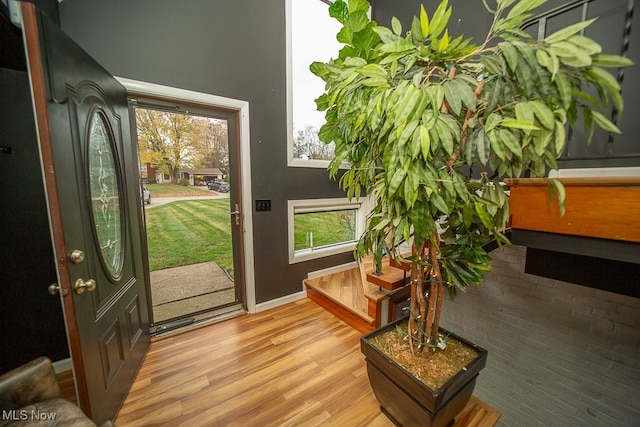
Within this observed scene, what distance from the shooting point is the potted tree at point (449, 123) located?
720 millimetres

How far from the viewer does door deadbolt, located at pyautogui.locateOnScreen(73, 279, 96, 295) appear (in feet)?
3.60

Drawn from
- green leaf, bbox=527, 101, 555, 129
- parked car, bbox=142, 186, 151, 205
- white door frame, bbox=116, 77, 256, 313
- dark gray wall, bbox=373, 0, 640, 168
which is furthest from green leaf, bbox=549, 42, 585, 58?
parked car, bbox=142, 186, 151, 205

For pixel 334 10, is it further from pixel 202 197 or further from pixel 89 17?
pixel 202 197

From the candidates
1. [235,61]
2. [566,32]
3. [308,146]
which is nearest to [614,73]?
[566,32]

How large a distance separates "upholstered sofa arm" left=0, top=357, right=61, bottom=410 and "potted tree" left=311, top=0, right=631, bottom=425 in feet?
5.09

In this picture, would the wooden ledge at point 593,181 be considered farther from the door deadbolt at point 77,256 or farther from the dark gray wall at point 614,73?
the door deadbolt at point 77,256

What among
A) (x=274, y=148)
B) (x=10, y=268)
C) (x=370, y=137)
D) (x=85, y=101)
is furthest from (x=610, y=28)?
(x=10, y=268)

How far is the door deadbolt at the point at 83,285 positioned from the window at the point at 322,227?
1.77 metres

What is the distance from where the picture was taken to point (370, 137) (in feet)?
3.71

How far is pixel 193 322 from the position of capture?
232cm

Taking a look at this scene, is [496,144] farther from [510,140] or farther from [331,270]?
[331,270]

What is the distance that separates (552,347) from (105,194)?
333cm

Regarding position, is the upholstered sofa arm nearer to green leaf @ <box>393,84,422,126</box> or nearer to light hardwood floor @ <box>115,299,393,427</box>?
light hardwood floor @ <box>115,299,393,427</box>

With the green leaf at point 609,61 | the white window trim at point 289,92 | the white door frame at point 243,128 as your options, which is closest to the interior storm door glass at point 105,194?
the white door frame at point 243,128
